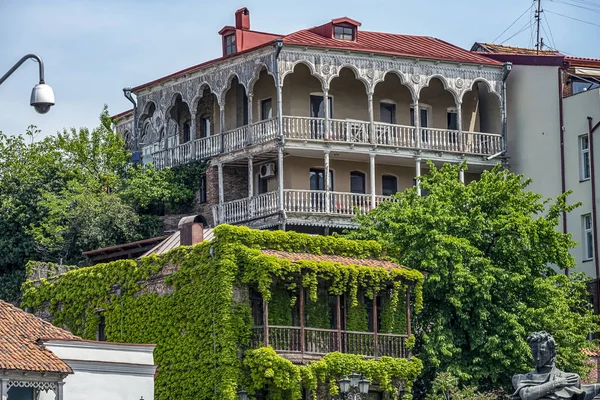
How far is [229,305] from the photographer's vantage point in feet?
135

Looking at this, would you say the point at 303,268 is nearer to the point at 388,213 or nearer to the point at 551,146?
the point at 388,213

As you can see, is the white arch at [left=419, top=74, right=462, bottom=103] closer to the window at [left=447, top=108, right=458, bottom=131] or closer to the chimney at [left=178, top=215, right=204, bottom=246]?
the window at [left=447, top=108, right=458, bottom=131]

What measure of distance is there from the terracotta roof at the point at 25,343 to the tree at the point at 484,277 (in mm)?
10710

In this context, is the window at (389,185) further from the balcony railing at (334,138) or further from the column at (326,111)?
the column at (326,111)

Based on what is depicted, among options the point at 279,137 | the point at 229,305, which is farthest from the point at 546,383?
the point at 279,137

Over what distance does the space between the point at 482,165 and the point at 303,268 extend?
54.5 feet

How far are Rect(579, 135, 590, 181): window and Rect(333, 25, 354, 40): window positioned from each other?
8.87m

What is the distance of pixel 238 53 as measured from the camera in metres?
53.4

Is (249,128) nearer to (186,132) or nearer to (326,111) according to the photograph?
(326,111)

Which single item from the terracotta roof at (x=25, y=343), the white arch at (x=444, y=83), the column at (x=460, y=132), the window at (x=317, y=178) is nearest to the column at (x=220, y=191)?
the window at (x=317, y=178)

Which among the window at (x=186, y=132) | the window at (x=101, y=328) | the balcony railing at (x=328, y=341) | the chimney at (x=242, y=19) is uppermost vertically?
the chimney at (x=242, y=19)

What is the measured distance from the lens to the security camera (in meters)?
22.7

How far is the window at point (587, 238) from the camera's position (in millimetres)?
52844

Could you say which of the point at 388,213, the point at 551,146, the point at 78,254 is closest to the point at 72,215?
the point at 78,254
